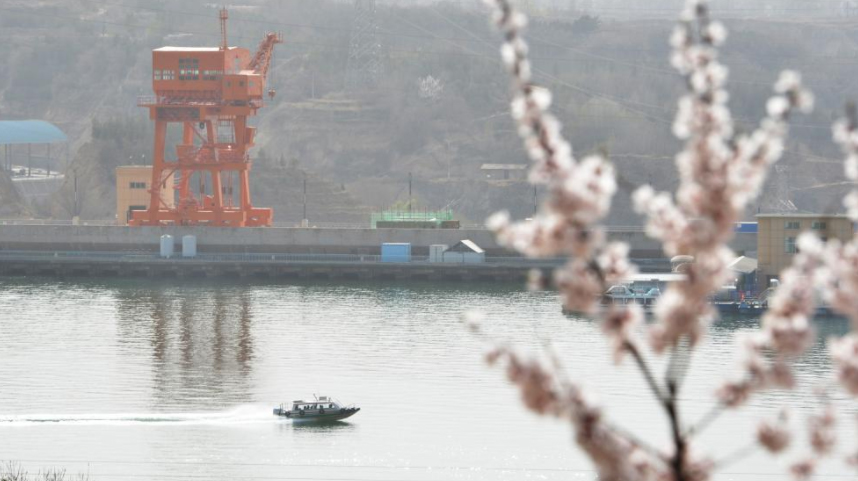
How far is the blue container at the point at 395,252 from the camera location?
114 meters

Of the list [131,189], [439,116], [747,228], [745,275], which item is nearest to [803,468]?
[745,275]

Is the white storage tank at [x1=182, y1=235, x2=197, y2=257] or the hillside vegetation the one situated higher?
the hillside vegetation

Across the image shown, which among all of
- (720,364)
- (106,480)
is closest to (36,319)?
(720,364)

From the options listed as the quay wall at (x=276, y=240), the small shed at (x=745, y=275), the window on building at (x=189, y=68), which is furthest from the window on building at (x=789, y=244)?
the window on building at (x=189, y=68)

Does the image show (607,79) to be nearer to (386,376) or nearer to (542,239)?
(386,376)

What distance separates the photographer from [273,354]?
68.1m

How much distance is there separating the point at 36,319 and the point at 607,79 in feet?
374

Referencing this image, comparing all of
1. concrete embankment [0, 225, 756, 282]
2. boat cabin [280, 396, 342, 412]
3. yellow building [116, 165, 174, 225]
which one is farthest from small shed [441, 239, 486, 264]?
boat cabin [280, 396, 342, 412]

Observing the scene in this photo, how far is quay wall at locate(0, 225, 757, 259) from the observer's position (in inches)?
4663

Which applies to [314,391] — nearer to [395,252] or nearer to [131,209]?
[395,252]

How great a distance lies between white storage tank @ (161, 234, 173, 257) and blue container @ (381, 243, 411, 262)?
590 inches

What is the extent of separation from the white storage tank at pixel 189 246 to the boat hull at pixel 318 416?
216 ft

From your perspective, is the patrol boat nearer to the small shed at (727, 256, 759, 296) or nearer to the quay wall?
the small shed at (727, 256, 759, 296)

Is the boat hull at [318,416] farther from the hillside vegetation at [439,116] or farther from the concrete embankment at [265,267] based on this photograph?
Result: the hillside vegetation at [439,116]
